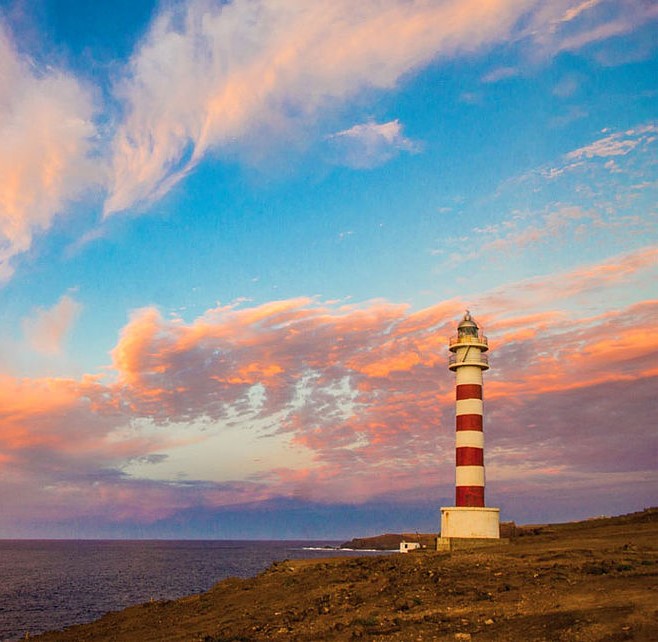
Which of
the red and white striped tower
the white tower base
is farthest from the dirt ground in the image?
the red and white striped tower

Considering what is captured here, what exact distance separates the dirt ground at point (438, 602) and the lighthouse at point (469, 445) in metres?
2.15

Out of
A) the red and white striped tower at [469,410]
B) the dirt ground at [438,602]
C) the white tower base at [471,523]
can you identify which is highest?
the red and white striped tower at [469,410]

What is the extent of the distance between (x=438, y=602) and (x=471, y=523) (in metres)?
18.0

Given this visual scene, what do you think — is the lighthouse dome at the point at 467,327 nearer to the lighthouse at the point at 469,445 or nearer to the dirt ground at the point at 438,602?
the lighthouse at the point at 469,445

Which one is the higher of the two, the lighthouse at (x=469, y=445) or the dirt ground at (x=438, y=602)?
the lighthouse at (x=469, y=445)

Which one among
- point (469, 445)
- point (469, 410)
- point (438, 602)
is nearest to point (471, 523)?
point (469, 445)

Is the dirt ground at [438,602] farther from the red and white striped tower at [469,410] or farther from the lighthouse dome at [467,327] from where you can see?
the lighthouse dome at [467,327]

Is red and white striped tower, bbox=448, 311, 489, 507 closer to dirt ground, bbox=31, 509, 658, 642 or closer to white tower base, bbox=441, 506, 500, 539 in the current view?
white tower base, bbox=441, 506, 500, 539

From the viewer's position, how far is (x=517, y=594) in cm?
2372

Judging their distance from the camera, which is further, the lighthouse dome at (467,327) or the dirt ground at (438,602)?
the lighthouse dome at (467,327)

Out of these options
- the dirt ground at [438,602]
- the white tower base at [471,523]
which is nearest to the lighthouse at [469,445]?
the white tower base at [471,523]

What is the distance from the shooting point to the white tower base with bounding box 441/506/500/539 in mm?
41438

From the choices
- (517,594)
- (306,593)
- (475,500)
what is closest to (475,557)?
(475,500)

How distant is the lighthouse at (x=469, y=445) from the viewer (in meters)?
41.7
